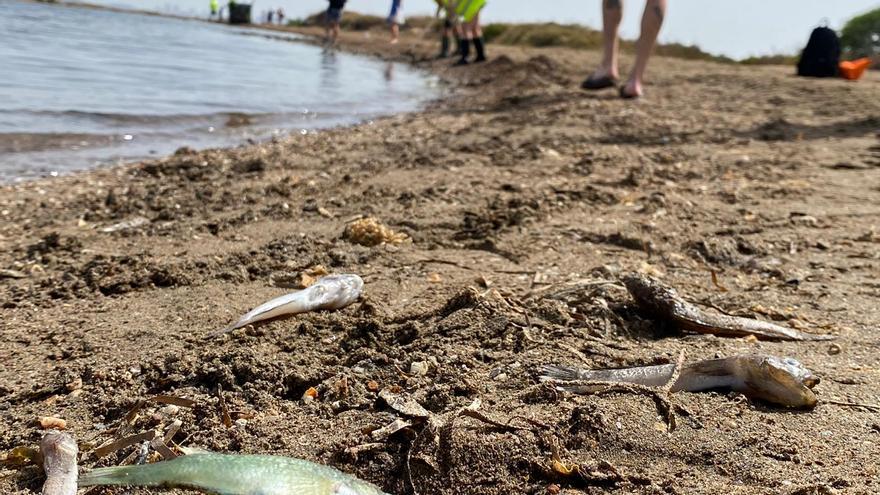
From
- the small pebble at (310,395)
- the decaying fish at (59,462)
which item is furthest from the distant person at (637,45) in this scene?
the decaying fish at (59,462)

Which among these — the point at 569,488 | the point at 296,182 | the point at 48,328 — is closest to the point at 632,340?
the point at 569,488

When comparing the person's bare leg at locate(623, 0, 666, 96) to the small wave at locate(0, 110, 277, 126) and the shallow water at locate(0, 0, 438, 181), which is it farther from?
the small wave at locate(0, 110, 277, 126)

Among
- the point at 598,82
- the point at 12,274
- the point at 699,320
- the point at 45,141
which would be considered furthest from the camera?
the point at 598,82

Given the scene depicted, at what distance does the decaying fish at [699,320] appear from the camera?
2.32m

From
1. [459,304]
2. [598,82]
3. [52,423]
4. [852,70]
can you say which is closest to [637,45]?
[598,82]

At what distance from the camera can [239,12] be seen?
4284 cm

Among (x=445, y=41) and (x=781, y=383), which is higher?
(x=445, y=41)

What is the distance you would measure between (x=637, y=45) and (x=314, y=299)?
19.5 ft

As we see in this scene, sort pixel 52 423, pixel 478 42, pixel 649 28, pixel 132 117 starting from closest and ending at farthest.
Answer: pixel 52 423
pixel 132 117
pixel 649 28
pixel 478 42

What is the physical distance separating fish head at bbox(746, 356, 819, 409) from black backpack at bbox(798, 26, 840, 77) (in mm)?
10141

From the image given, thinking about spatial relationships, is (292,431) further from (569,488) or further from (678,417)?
(678,417)

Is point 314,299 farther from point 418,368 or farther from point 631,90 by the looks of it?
point 631,90

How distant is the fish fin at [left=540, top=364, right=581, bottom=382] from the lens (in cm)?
196

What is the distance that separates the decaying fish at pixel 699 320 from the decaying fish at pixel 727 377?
1.03 feet
